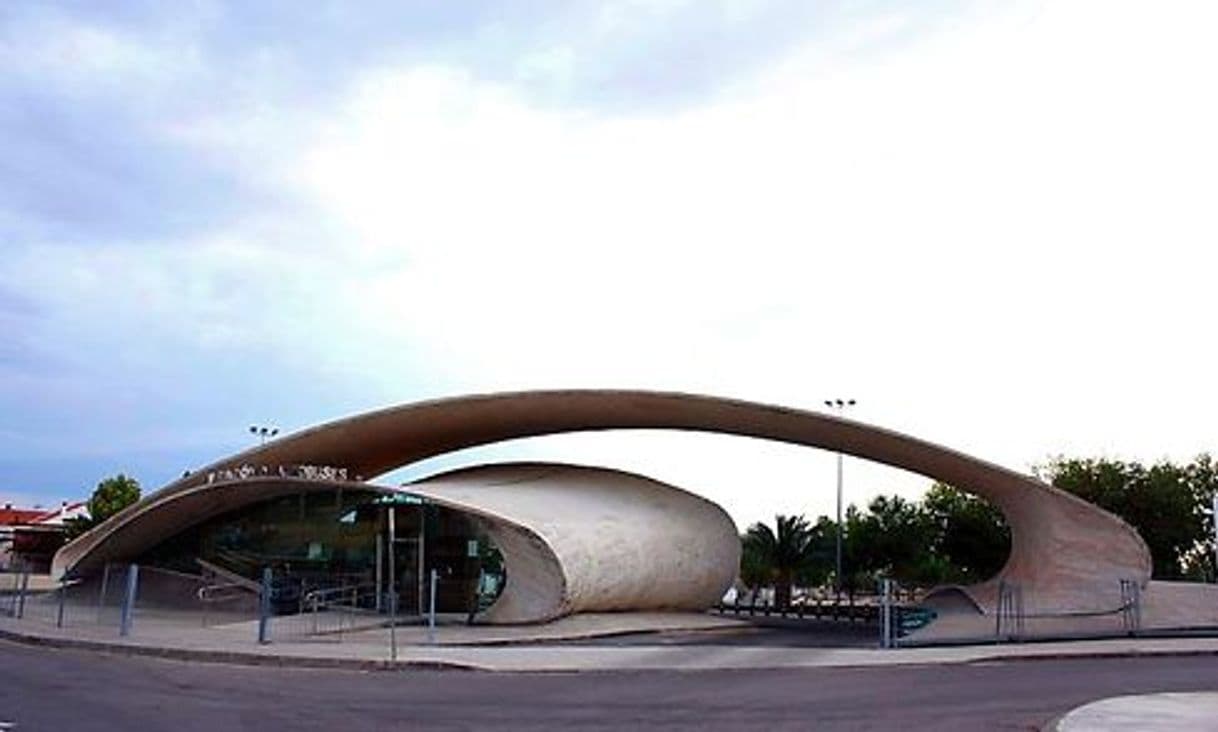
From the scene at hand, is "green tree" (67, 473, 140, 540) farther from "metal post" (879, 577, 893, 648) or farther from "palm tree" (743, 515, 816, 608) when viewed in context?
"metal post" (879, 577, 893, 648)

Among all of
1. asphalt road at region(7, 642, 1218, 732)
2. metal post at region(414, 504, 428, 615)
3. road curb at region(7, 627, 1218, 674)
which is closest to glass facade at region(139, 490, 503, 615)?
metal post at region(414, 504, 428, 615)

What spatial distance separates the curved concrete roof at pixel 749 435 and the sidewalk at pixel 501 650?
6.77 m

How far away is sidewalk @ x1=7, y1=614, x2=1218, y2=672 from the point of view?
67.5ft

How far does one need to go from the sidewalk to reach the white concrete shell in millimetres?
2822

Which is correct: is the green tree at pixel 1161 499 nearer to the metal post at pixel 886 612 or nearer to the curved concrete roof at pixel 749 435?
the curved concrete roof at pixel 749 435

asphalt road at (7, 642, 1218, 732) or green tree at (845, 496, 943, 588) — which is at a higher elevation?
green tree at (845, 496, 943, 588)

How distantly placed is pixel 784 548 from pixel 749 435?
15754 millimetres

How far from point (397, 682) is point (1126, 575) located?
23.1m

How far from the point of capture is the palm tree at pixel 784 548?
55562mm

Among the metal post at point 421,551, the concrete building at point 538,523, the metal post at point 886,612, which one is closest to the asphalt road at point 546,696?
the metal post at point 886,612

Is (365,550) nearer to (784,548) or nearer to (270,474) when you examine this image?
(270,474)

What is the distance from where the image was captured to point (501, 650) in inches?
925

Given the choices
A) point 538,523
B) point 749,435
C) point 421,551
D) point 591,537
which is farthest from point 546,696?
point 749,435

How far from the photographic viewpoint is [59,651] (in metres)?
22.1
